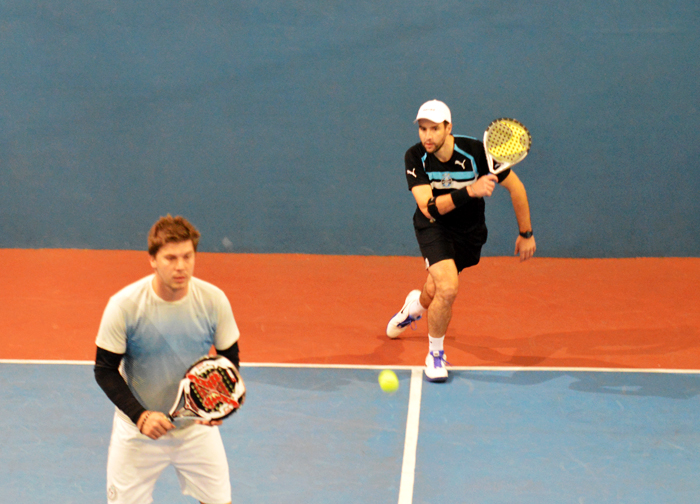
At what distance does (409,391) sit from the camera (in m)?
5.66

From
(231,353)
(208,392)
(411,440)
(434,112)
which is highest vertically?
(434,112)

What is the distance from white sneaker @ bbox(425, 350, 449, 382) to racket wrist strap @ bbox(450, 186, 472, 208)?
1192 mm

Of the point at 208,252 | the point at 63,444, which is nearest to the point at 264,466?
the point at 63,444

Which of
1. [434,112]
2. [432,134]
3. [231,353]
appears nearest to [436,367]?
[432,134]

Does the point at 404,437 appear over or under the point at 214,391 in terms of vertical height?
under

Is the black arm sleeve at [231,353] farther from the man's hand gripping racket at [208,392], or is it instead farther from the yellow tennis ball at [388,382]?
the yellow tennis ball at [388,382]

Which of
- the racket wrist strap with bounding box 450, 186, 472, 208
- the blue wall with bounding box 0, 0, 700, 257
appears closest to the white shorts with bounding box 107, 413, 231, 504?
the racket wrist strap with bounding box 450, 186, 472, 208

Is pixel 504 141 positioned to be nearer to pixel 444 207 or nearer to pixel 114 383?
pixel 444 207

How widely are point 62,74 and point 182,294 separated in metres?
7.26

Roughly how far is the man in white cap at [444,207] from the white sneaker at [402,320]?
0.56m

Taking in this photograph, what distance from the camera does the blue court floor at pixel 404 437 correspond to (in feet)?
14.2

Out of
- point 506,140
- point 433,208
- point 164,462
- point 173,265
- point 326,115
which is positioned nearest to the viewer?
point 173,265

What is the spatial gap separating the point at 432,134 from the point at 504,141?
532 millimetres

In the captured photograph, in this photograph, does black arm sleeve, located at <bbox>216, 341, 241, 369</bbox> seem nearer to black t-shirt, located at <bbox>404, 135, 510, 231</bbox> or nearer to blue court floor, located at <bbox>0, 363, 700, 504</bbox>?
blue court floor, located at <bbox>0, 363, 700, 504</bbox>
